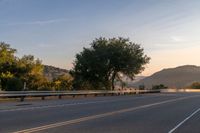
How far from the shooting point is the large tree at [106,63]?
74250mm

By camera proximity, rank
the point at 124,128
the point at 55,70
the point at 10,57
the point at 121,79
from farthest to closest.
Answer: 1. the point at 55,70
2. the point at 121,79
3. the point at 10,57
4. the point at 124,128

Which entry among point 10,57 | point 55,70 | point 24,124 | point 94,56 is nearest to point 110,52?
point 94,56

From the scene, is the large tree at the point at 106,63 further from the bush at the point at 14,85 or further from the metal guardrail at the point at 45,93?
the bush at the point at 14,85

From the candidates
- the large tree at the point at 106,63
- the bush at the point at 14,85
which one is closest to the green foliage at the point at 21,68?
the large tree at the point at 106,63

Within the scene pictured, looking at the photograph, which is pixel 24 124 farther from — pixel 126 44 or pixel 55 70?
pixel 55 70

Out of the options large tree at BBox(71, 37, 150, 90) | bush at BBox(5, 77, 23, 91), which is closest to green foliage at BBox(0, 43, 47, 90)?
large tree at BBox(71, 37, 150, 90)

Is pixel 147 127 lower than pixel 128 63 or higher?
lower

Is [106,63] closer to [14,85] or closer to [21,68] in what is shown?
[21,68]

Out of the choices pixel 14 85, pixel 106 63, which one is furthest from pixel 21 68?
pixel 14 85

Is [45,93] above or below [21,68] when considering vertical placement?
below

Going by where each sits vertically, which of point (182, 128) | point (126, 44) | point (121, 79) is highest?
point (126, 44)

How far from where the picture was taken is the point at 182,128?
18.0 meters

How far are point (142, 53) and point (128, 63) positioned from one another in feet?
9.82

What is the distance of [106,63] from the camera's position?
244 feet
